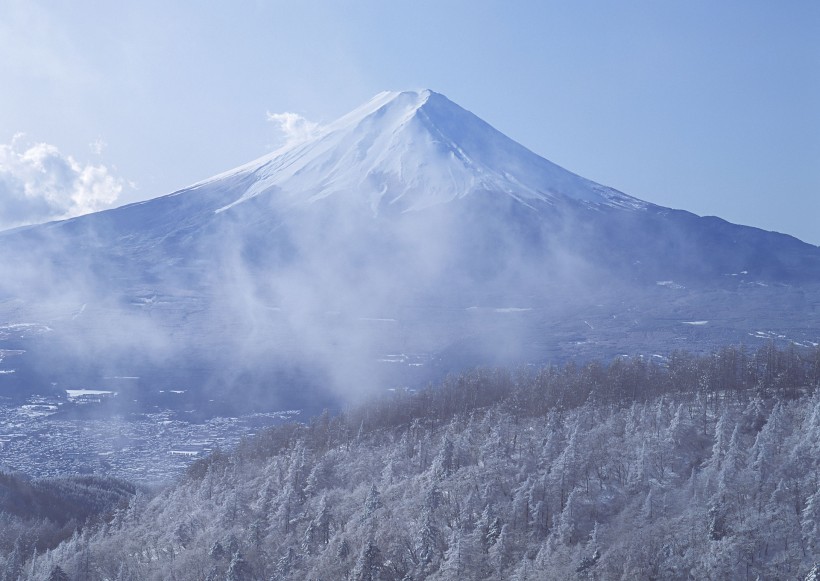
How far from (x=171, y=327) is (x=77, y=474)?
41.7m

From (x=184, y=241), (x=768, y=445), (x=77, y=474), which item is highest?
(x=184, y=241)

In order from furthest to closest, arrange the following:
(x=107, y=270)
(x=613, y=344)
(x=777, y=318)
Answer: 1. (x=107, y=270)
2. (x=777, y=318)
3. (x=613, y=344)

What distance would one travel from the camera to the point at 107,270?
12388cm

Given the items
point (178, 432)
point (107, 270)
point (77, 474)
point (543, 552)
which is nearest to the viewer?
point (543, 552)

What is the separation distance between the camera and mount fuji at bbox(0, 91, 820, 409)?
92812mm

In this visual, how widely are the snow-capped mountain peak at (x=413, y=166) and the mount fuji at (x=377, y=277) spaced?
0.45 meters

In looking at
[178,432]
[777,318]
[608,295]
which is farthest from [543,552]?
[608,295]

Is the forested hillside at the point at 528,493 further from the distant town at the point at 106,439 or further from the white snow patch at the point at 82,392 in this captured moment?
the white snow patch at the point at 82,392

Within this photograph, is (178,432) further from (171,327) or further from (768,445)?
(768,445)

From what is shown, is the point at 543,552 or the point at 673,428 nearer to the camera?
the point at 543,552

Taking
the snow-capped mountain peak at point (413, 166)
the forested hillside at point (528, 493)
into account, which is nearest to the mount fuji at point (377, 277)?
the snow-capped mountain peak at point (413, 166)

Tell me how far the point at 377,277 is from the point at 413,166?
28.9 m

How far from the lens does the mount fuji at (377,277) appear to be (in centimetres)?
9281

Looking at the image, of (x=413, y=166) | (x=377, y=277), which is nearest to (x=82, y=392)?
(x=377, y=277)
